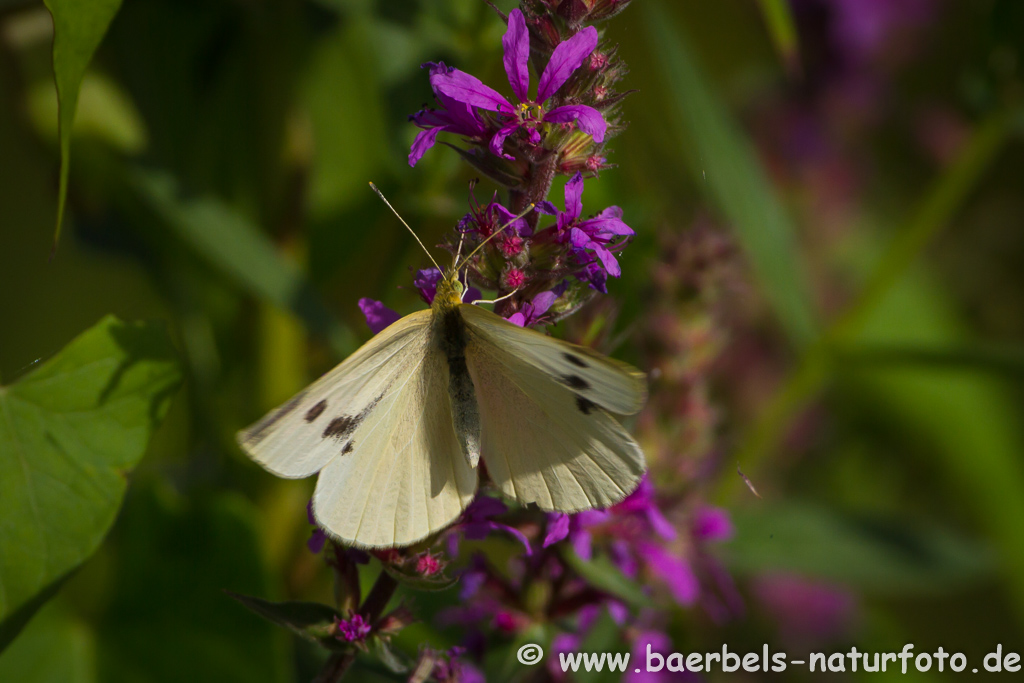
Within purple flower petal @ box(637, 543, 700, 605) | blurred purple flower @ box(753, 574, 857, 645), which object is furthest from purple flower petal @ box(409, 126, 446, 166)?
blurred purple flower @ box(753, 574, 857, 645)

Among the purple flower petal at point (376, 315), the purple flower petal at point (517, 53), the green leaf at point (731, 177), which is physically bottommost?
the purple flower petal at point (376, 315)

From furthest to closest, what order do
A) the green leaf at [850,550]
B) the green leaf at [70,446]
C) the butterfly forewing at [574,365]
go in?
the green leaf at [850,550] < the green leaf at [70,446] < the butterfly forewing at [574,365]

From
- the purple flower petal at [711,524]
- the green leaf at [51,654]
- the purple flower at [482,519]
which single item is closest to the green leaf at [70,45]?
the purple flower at [482,519]

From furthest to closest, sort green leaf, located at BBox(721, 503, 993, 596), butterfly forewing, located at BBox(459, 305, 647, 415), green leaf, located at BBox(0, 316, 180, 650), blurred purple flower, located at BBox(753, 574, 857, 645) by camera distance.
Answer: blurred purple flower, located at BBox(753, 574, 857, 645) < green leaf, located at BBox(721, 503, 993, 596) < green leaf, located at BBox(0, 316, 180, 650) < butterfly forewing, located at BBox(459, 305, 647, 415)

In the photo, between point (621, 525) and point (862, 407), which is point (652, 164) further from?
point (862, 407)

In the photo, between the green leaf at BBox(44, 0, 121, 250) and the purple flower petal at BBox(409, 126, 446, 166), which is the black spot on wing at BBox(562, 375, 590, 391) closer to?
the purple flower petal at BBox(409, 126, 446, 166)

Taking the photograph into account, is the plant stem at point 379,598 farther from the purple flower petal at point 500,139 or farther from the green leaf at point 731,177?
the green leaf at point 731,177

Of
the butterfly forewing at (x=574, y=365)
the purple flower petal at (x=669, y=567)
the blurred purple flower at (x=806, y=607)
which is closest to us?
the butterfly forewing at (x=574, y=365)
